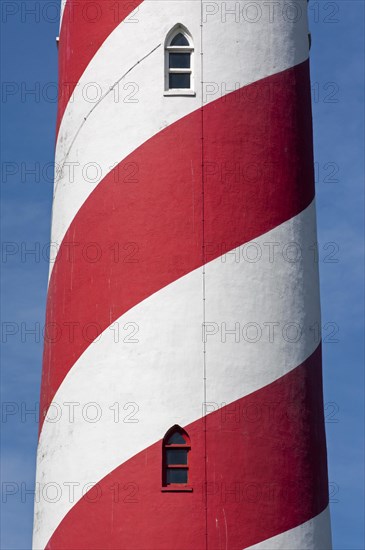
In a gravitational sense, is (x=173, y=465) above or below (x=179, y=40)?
below

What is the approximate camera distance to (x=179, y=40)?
1126 centimetres

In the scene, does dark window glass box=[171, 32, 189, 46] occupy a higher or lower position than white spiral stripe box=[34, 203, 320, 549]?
higher

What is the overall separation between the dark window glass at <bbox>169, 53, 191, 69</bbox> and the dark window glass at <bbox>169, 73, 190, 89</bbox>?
7cm

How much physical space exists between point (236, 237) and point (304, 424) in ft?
5.34

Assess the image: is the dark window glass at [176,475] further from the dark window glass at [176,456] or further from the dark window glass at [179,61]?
the dark window glass at [179,61]

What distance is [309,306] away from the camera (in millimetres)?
10922

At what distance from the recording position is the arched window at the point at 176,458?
10.1 metres

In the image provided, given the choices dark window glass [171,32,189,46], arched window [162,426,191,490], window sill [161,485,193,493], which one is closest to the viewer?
window sill [161,485,193,493]

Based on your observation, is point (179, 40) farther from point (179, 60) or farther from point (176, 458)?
point (176, 458)

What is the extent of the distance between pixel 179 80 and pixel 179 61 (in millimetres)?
175

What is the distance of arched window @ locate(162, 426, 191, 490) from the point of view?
33.0ft

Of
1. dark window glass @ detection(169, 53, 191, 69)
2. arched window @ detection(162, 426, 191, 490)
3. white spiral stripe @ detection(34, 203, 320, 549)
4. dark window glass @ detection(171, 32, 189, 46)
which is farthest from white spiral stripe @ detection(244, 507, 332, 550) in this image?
dark window glass @ detection(171, 32, 189, 46)

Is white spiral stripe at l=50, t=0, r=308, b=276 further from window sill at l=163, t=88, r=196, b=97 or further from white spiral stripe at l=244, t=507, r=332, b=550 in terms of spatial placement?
white spiral stripe at l=244, t=507, r=332, b=550

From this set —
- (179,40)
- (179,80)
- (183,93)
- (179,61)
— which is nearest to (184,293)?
(183,93)
